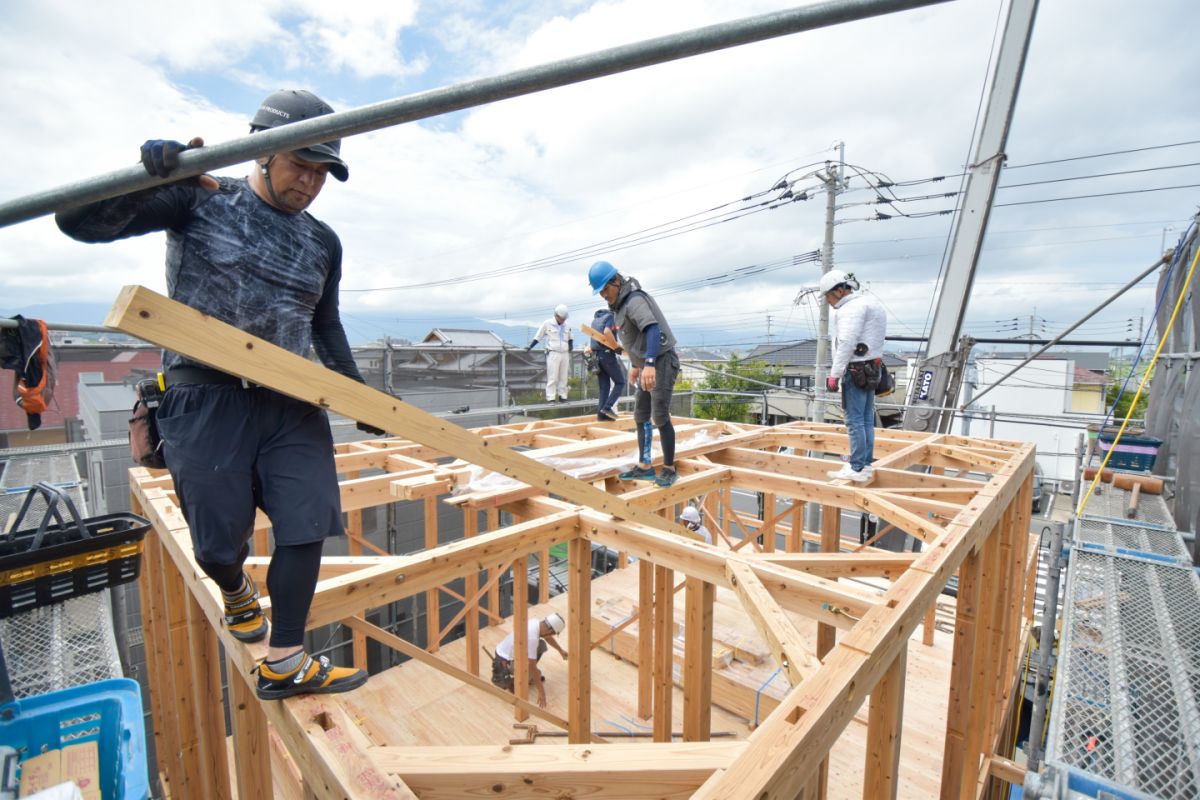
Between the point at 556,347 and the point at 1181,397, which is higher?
the point at 556,347

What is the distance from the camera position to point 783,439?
20.9ft

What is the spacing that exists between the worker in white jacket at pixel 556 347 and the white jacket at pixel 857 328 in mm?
6285

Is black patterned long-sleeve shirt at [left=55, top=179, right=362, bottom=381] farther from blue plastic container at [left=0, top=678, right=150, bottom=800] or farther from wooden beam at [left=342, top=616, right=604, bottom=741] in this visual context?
blue plastic container at [left=0, top=678, right=150, bottom=800]

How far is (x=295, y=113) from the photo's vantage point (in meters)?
1.40

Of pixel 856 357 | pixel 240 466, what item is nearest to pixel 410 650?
pixel 240 466

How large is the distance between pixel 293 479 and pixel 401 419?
338 mm

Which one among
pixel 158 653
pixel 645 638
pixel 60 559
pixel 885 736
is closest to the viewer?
pixel 885 736

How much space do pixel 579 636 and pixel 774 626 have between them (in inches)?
62.8

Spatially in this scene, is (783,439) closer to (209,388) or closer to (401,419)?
(401,419)

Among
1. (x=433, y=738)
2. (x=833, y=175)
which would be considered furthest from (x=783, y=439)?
(x=833, y=175)

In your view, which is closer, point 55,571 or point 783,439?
point 55,571

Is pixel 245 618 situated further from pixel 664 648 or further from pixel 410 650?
pixel 664 648

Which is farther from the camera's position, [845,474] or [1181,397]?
[1181,397]

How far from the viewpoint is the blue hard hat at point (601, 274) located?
4.06 m
